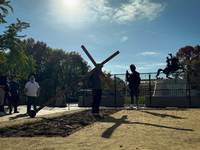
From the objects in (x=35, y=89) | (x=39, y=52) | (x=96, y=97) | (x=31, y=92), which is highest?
(x=39, y=52)

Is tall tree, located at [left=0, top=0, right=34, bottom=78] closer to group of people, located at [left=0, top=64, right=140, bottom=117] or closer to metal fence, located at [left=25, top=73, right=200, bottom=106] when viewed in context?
metal fence, located at [left=25, top=73, right=200, bottom=106]

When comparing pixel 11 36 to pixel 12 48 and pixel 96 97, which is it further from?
pixel 96 97

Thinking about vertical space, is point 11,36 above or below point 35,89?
above

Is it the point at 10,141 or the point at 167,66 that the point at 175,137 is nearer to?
the point at 10,141

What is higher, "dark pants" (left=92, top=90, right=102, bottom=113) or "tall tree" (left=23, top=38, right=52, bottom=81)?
"tall tree" (left=23, top=38, right=52, bottom=81)

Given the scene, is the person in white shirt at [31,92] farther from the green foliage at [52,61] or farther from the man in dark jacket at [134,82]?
the green foliage at [52,61]

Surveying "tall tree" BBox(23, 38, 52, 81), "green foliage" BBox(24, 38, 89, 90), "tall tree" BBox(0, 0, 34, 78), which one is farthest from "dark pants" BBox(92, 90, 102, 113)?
"tall tree" BBox(23, 38, 52, 81)

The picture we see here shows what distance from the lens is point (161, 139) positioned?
3.47 m

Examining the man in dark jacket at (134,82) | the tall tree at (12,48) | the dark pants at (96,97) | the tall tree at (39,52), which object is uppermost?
the tall tree at (39,52)

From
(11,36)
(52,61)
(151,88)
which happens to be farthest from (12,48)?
(52,61)

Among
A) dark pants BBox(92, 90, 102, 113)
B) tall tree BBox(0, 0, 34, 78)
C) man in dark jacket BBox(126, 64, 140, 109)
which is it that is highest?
tall tree BBox(0, 0, 34, 78)

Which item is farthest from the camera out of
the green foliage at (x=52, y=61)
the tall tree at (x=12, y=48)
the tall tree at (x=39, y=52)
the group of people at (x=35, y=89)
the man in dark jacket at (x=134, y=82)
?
the tall tree at (x=39, y=52)

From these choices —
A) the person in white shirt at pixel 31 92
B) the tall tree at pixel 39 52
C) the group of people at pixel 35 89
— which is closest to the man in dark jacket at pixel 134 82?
the group of people at pixel 35 89

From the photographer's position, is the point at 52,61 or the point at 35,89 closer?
the point at 35,89
